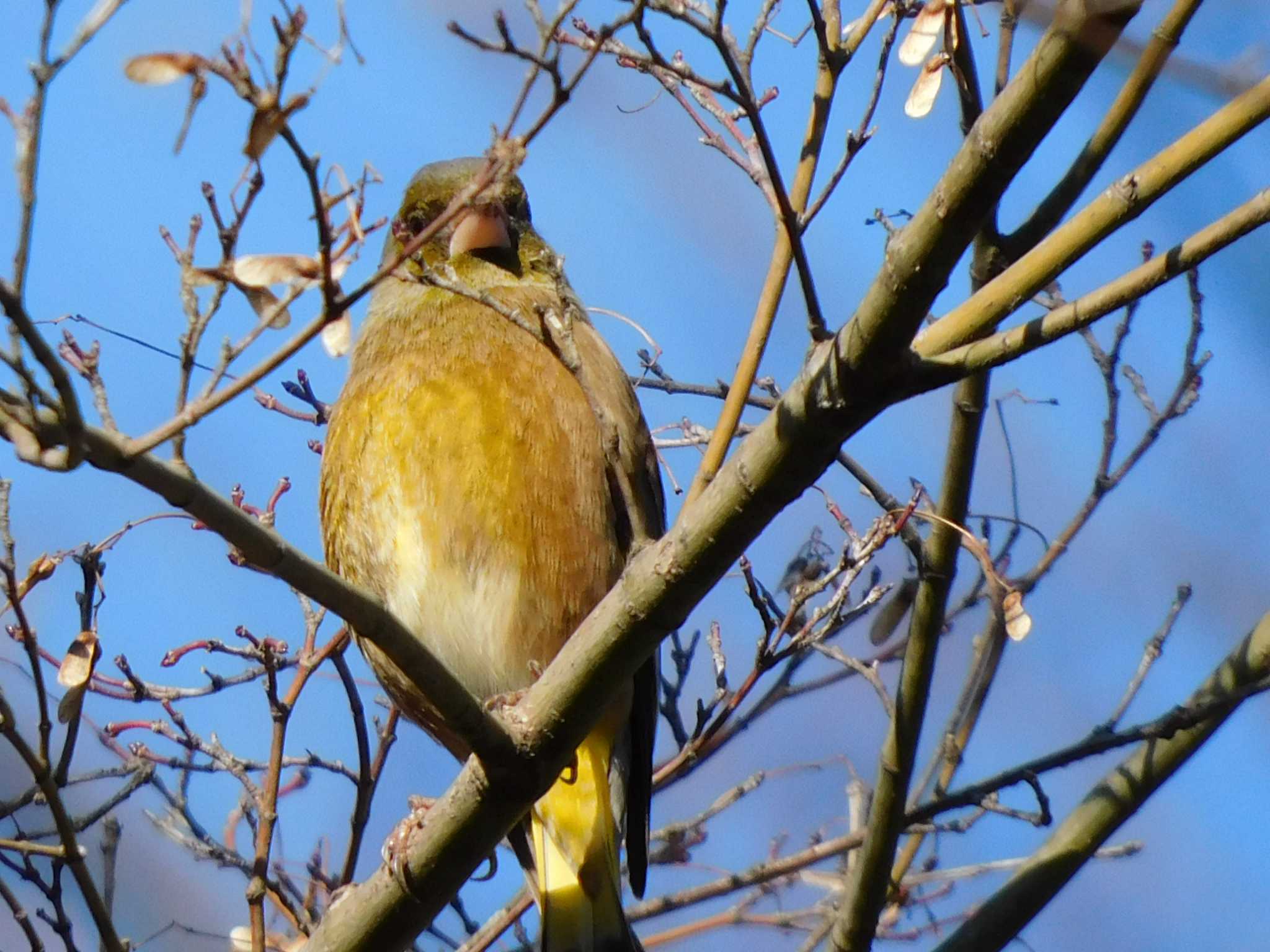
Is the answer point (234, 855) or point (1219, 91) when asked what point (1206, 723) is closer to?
point (1219, 91)

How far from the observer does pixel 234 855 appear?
342cm

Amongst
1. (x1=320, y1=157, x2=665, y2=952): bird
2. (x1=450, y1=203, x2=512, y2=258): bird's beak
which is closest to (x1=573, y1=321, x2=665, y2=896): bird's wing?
(x1=320, y1=157, x2=665, y2=952): bird

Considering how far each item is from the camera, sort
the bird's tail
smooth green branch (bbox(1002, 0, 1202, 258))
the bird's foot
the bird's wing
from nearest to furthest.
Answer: smooth green branch (bbox(1002, 0, 1202, 258)) < the bird's foot < the bird's tail < the bird's wing

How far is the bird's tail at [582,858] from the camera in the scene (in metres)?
3.46

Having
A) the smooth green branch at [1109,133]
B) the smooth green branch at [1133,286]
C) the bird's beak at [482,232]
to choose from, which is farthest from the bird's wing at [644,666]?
the smooth green branch at [1133,286]

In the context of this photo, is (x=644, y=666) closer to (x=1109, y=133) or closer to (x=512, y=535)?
(x=512, y=535)

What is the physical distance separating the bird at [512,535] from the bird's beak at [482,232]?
13.5 inches

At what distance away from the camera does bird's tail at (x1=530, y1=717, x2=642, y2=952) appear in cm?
346

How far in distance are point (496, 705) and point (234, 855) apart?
89cm

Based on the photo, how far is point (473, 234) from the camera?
4043 millimetres

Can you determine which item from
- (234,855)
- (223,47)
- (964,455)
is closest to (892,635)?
(964,455)

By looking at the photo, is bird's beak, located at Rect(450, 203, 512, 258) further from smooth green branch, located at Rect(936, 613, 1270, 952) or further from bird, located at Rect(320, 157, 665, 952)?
smooth green branch, located at Rect(936, 613, 1270, 952)

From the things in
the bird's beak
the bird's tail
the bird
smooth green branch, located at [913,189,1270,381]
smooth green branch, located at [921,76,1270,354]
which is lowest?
smooth green branch, located at [913,189,1270,381]

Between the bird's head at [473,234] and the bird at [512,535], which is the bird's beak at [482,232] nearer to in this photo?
the bird's head at [473,234]
